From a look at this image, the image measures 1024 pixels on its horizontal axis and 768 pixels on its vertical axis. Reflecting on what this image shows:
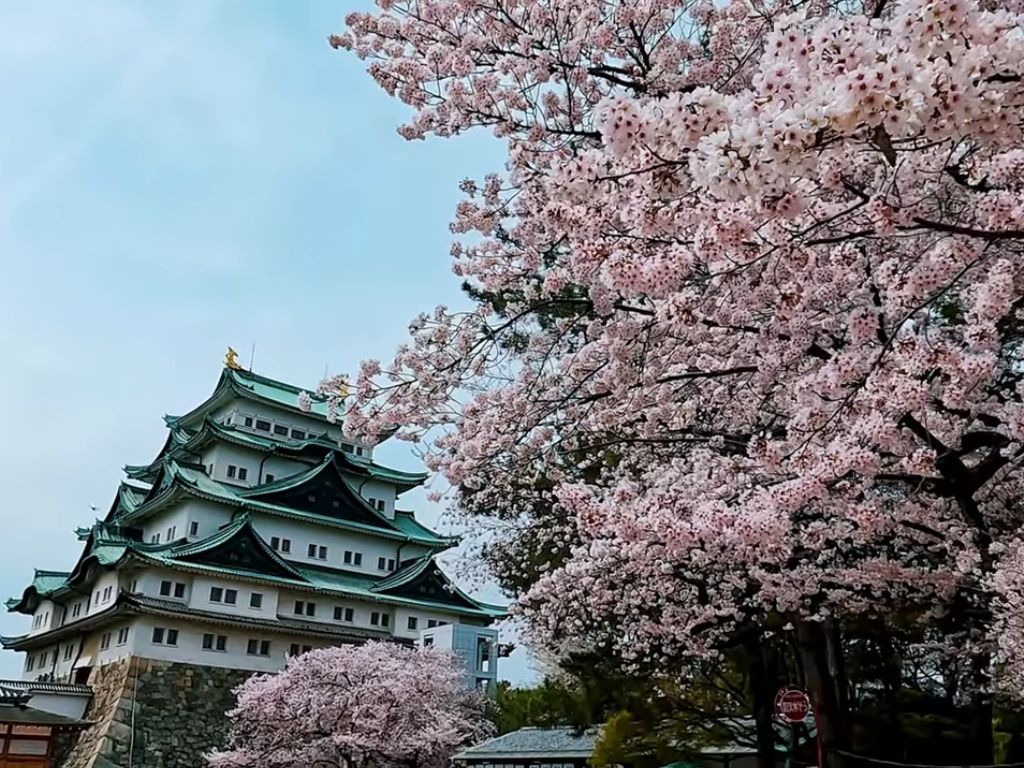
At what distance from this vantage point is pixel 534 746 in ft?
62.1

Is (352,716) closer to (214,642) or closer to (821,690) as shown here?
(214,642)

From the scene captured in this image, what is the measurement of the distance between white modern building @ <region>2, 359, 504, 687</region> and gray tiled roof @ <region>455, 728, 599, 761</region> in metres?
7.35

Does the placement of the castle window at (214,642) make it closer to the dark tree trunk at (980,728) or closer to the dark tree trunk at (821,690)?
the dark tree trunk at (821,690)

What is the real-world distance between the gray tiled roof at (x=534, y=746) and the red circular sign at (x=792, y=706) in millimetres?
10158

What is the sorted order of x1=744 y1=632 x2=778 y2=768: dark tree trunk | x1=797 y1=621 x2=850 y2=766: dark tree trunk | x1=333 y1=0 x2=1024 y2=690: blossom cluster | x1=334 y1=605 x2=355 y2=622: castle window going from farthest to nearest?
x1=334 y1=605 x2=355 y2=622: castle window → x1=744 y1=632 x2=778 y2=768: dark tree trunk → x1=797 y1=621 x2=850 y2=766: dark tree trunk → x1=333 y1=0 x2=1024 y2=690: blossom cluster

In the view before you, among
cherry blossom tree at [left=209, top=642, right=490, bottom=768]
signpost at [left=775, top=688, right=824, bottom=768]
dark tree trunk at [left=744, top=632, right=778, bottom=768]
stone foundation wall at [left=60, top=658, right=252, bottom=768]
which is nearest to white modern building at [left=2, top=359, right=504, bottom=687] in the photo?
stone foundation wall at [left=60, top=658, right=252, bottom=768]

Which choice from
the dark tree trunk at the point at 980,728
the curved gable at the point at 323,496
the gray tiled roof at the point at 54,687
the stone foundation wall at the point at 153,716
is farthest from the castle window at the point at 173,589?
the dark tree trunk at the point at 980,728

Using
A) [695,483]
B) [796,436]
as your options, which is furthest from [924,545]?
[796,436]

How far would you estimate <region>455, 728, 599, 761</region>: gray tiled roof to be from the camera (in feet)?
59.0

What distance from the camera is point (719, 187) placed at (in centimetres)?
253

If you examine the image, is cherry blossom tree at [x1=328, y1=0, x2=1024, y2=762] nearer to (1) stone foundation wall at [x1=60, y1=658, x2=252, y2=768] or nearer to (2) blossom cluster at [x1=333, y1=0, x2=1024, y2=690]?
(2) blossom cluster at [x1=333, y1=0, x2=1024, y2=690]

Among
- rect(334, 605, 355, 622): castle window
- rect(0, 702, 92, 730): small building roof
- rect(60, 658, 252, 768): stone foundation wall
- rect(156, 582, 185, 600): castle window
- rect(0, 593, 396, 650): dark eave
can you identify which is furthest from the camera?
rect(334, 605, 355, 622): castle window

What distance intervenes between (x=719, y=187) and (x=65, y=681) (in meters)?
30.1

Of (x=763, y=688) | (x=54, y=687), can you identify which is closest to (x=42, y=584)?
(x=54, y=687)
